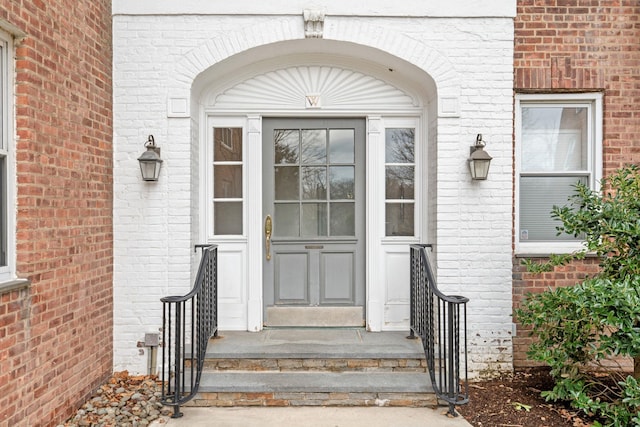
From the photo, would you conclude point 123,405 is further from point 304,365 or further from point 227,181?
point 227,181

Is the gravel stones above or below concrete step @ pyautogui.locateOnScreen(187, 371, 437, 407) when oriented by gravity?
below

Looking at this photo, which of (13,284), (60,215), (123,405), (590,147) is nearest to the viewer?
(13,284)

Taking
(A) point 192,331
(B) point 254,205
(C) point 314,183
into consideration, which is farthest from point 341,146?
(A) point 192,331

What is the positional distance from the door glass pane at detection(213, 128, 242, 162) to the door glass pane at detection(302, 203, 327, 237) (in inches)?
33.5

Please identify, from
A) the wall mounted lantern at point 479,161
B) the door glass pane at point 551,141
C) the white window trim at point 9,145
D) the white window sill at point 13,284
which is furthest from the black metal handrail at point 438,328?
the white window trim at point 9,145

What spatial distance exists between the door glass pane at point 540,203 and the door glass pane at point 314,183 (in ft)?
6.35

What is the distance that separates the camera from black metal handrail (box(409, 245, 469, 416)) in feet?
11.8

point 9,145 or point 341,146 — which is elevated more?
point 341,146

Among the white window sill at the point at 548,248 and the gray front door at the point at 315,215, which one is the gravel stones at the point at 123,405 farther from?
the white window sill at the point at 548,248

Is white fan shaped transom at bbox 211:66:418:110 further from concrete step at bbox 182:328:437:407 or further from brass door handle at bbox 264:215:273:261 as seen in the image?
concrete step at bbox 182:328:437:407

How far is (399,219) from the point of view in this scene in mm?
4875

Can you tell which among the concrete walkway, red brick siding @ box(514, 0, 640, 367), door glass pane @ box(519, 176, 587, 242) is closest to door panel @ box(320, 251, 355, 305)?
the concrete walkway

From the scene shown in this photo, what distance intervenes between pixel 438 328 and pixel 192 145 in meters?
2.70

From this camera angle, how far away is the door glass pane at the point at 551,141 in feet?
15.5
